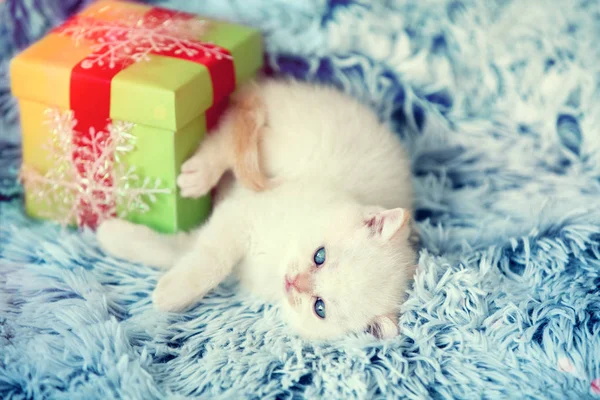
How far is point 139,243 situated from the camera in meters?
1.34

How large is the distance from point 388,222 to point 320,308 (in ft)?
0.61

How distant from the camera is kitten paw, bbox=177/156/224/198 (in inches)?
52.8

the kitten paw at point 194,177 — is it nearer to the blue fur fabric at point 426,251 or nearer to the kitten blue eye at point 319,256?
the blue fur fabric at point 426,251

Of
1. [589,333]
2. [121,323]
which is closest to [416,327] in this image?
[589,333]

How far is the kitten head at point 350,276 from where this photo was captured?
3.78 ft

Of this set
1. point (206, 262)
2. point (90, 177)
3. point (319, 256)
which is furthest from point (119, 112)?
point (319, 256)

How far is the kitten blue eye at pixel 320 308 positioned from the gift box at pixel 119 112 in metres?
0.38

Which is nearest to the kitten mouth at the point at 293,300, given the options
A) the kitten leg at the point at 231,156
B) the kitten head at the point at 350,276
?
the kitten head at the point at 350,276

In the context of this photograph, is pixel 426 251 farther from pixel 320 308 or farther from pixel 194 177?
pixel 194 177

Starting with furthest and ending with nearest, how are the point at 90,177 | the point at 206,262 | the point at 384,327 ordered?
the point at 90,177
the point at 206,262
the point at 384,327

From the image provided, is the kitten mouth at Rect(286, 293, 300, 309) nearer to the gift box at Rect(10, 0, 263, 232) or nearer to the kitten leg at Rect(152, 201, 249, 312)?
the kitten leg at Rect(152, 201, 249, 312)

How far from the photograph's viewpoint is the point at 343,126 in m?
1.44

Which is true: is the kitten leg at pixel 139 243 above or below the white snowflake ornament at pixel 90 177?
below

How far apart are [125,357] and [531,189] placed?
0.97 m
